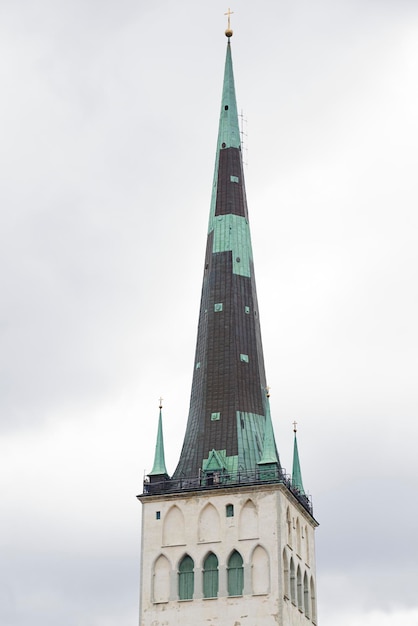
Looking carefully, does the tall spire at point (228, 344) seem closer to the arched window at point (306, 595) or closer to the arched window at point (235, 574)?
the arched window at point (235, 574)

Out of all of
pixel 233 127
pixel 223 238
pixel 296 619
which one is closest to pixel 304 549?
pixel 296 619

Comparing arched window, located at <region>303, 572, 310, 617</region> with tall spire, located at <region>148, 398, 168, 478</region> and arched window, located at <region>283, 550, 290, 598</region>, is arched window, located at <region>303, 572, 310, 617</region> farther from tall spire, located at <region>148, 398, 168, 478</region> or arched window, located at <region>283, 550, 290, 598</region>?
tall spire, located at <region>148, 398, 168, 478</region>

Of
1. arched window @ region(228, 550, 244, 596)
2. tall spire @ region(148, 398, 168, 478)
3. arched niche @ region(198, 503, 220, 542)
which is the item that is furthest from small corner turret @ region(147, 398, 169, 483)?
arched window @ region(228, 550, 244, 596)

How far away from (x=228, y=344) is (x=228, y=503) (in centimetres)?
882

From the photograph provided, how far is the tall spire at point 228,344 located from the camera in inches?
2975

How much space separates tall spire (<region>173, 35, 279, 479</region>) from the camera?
248ft

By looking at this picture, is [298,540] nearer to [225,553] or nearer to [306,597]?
[306,597]

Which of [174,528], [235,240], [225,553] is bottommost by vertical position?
[225,553]

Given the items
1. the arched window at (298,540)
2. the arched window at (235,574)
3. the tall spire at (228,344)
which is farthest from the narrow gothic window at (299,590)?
the tall spire at (228,344)

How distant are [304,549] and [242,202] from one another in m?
18.2

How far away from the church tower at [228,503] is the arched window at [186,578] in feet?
0.15

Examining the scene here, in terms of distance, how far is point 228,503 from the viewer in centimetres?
7325

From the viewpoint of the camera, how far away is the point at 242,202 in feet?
271

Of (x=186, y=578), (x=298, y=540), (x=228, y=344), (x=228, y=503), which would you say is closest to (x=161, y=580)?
(x=186, y=578)
